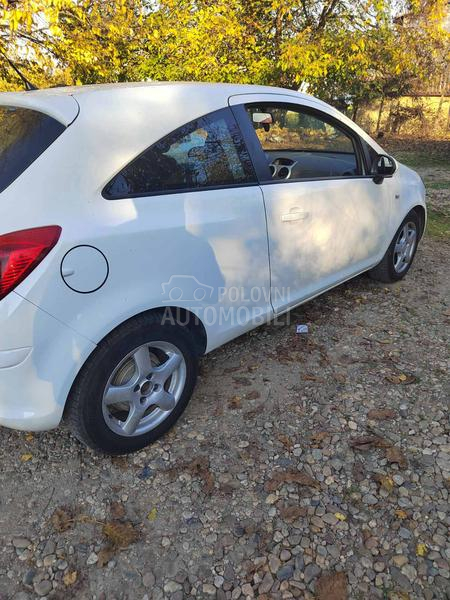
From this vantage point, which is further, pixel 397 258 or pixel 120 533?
pixel 397 258

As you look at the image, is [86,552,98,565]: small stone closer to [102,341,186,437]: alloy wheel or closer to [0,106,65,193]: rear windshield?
[102,341,186,437]: alloy wheel

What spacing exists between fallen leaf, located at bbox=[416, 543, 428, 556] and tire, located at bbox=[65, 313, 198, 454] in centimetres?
129

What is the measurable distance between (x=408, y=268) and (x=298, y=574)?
3.31 m

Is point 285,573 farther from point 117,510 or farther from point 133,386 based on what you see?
point 133,386

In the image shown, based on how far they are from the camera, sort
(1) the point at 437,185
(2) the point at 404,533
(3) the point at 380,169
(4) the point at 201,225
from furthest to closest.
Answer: (1) the point at 437,185 < (3) the point at 380,169 < (4) the point at 201,225 < (2) the point at 404,533

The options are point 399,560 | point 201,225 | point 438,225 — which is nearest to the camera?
point 399,560

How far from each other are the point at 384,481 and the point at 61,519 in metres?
1.52

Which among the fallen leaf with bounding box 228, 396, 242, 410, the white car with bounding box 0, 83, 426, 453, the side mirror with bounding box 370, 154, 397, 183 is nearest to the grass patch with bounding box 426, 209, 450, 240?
the side mirror with bounding box 370, 154, 397, 183

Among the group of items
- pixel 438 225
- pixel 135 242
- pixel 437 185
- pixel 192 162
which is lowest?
pixel 438 225

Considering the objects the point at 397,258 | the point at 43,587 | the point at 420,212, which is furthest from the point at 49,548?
the point at 420,212

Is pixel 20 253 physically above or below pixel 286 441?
above

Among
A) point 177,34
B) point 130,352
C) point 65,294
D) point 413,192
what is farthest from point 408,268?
point 177,34

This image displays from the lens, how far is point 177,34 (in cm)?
576

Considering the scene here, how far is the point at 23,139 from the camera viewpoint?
195cm
